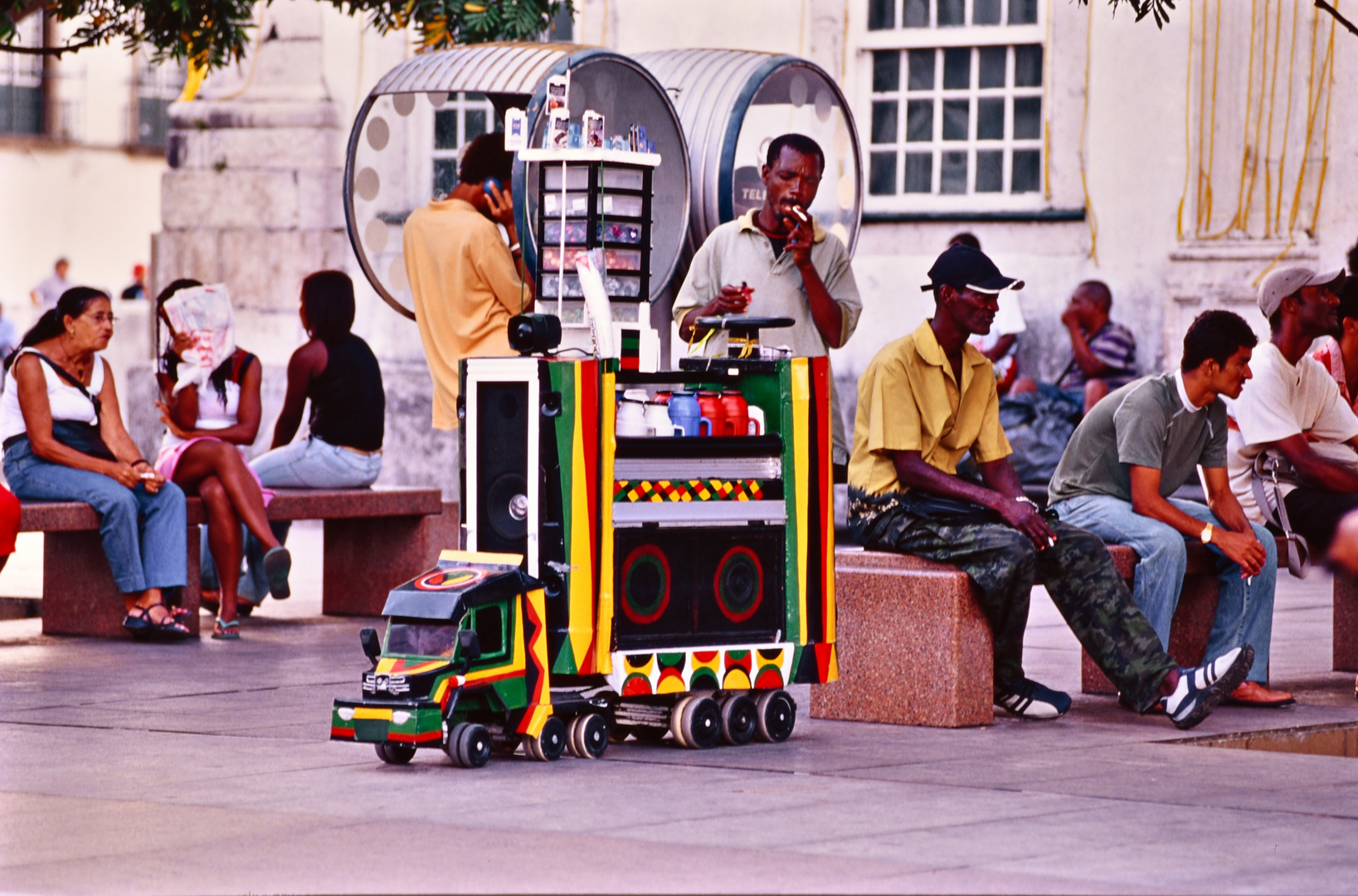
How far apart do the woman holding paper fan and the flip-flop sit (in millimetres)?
131

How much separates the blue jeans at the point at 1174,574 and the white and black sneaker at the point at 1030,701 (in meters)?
0.51

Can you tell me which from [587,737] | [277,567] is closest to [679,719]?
[587,737]

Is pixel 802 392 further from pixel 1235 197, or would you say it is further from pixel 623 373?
pixel 1235 197

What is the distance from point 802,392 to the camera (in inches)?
308

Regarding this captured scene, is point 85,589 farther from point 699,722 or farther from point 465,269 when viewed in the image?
point 699,722

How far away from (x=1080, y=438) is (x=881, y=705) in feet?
4.82

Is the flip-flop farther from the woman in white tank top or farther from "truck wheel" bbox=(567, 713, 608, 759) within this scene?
"truck wheel" bbox=(567, 713, 608, 759)

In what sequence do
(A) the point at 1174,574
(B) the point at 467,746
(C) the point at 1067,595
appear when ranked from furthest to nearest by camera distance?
(A) the point at 1174,574, (C) the point at 1067,595, (B) the point at 467,746

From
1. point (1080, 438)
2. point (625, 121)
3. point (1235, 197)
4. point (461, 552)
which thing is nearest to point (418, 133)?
point (625, 121)

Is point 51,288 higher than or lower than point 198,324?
higher

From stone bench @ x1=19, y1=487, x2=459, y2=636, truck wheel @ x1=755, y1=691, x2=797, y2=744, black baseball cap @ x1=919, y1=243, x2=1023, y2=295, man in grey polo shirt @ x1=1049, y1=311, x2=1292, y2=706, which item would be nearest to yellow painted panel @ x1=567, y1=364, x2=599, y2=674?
truck wheel @ x1=755, y1=691, x2=797, y2=744

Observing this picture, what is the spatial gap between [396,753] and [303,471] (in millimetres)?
4944

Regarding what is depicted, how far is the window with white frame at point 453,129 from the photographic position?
17250mm

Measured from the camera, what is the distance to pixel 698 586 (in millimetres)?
7656
